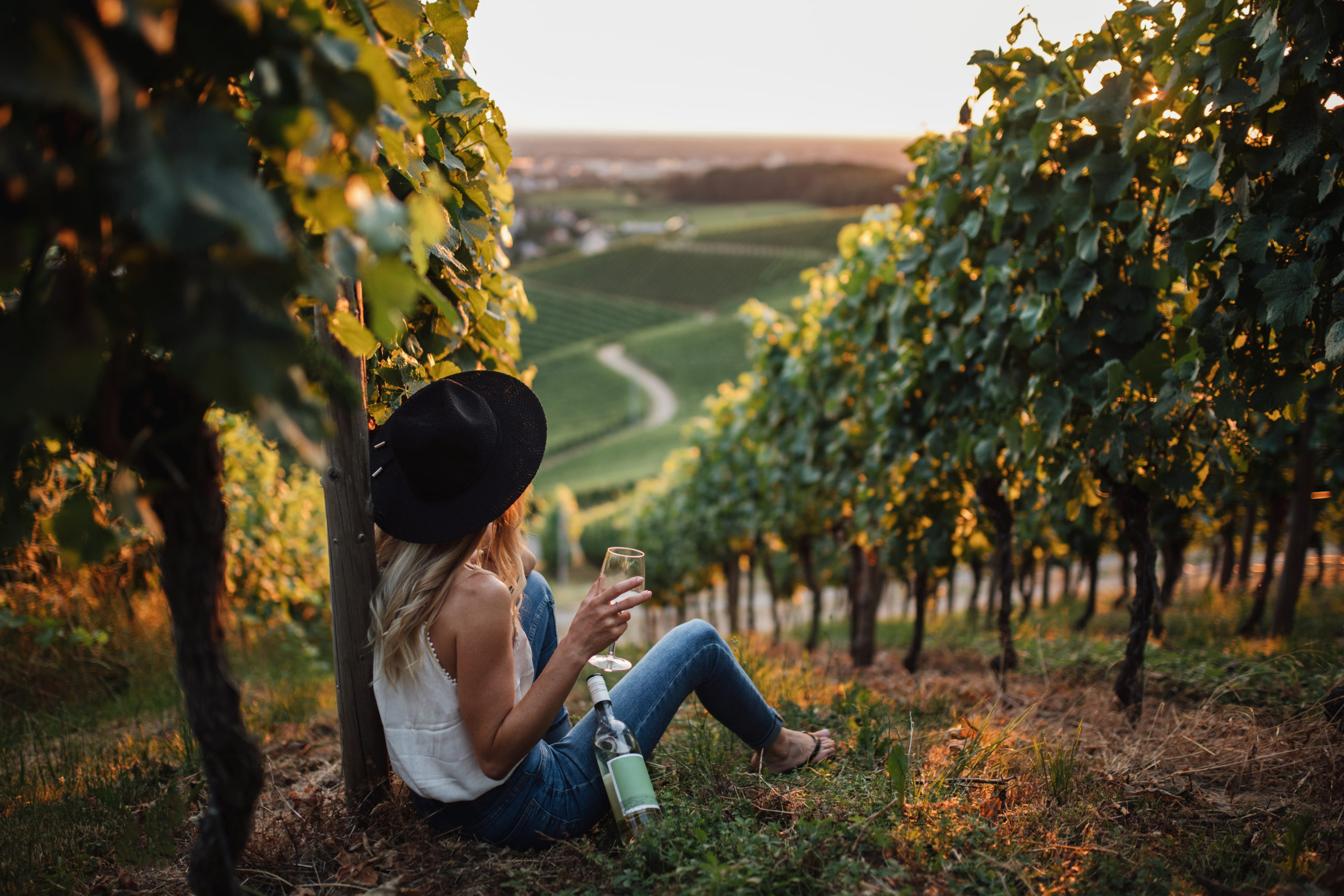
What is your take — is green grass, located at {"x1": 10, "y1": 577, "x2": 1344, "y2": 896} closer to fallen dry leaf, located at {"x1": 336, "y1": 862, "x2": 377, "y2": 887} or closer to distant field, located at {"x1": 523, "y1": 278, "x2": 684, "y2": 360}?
fallen dry leaf, located at {"x1": 336, "y1": 862, "x2": 377, "y2": 887}

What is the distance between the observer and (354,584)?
2.08 m

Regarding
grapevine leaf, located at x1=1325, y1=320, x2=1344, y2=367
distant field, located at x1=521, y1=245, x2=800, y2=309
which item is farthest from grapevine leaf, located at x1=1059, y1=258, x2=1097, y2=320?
distant field, located at x1=521, y1=245, x2=800, y2=309

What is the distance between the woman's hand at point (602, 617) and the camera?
75.4 inches

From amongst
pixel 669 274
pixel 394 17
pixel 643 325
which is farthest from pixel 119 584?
pixel 669 274

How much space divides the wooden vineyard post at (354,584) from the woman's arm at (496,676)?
318mm

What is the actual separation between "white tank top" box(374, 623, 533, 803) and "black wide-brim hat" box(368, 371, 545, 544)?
0.29 meters

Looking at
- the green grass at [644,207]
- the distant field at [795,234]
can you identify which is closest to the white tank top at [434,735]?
the distant field at [795,234]

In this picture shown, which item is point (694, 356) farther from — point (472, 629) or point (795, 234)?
point (472, 629)

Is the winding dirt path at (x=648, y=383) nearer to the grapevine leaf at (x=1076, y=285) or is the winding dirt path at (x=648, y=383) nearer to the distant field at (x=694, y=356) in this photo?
the distant field at (x=694, y=356)

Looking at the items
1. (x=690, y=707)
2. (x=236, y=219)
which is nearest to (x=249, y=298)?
(x=236, y=219)

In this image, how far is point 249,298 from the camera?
102cm

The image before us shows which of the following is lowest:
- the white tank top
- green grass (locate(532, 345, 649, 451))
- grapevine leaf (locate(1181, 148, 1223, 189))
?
green grass (locate(532, 345, 649, 451))

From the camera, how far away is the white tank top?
1.94 metres

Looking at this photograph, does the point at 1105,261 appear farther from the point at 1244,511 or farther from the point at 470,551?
the point at 1244,511
